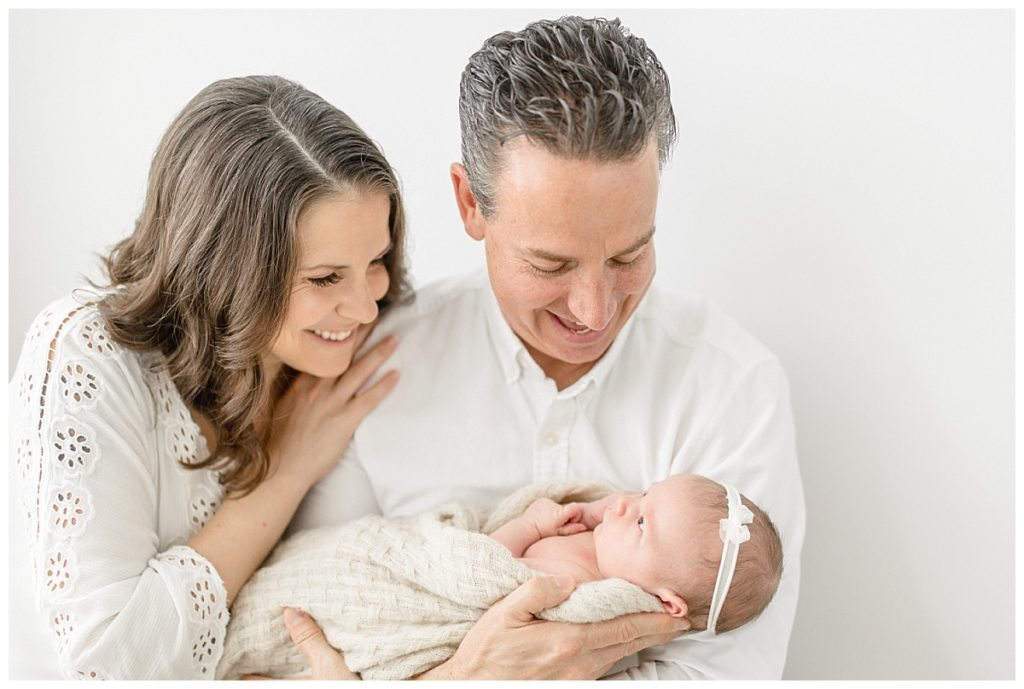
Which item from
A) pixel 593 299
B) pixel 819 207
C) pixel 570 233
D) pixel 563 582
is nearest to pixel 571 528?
pixel 563 582

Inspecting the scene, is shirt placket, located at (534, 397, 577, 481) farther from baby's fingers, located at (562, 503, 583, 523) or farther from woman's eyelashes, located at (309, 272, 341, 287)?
woman's eyelashes, located at (309, 272, 341, 287)

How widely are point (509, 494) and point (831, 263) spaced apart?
0.88 meters

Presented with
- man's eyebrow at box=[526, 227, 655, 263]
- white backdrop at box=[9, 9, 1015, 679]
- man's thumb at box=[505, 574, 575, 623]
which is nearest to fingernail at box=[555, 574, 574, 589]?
man's thumb at box=[505, 574, 575, 623]

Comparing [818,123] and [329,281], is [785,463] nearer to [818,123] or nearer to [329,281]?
[818,123]

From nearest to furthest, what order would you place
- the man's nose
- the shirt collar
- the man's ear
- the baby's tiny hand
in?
1. the man's nose
2. the man's ear
3. the baby's tiny hand
4. the shirt collar

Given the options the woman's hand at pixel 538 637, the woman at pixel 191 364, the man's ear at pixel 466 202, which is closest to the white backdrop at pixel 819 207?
the man's ear at pixel 466 202

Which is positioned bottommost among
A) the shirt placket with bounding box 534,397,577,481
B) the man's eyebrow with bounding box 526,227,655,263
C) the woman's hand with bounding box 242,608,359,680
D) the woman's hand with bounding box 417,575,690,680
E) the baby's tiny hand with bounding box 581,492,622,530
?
the woman's hand with bounding box 242,608,359,680

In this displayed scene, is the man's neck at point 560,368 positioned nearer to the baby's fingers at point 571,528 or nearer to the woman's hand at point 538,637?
the baby's fingers at point 571,528

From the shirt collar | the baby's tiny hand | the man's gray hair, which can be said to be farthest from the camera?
the shirt collar

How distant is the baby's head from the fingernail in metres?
0.09

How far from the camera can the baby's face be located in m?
1.66

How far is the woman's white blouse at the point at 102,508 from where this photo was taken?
5.40ft

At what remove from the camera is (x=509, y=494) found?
1.99m

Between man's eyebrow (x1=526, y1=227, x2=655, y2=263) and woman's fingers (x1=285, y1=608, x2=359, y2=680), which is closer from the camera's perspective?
man's eyebrow (x1=526, y1=227, x2=655, y2=263)
